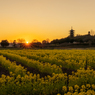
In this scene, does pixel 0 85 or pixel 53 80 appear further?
pixel 53 80

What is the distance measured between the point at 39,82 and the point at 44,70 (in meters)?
2.97

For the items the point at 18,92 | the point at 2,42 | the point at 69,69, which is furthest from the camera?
the point at 2,42

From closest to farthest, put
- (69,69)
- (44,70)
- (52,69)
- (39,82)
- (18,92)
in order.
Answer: (18,92) < (39,82) < (52,69) < (44,70) < (69,69)

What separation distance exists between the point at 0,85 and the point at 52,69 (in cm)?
355

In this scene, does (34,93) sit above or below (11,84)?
below

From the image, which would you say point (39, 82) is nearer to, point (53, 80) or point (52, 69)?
point (53, 80)

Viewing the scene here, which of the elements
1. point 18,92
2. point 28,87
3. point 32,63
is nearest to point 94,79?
point 28,87

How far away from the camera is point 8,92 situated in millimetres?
5484

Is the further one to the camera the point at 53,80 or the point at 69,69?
the point at 69,69

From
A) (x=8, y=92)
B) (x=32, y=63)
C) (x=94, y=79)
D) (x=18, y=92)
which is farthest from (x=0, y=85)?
(x=32, y=63)

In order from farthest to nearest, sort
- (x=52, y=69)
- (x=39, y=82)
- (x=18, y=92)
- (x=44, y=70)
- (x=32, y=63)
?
1. (x=32, y=63)
2. (x=44, y=70)
3. (x=52, y=69)
4. (x=39, y=82)
5. (x=18, y=92)

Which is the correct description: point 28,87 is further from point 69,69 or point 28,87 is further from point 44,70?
point 69,69

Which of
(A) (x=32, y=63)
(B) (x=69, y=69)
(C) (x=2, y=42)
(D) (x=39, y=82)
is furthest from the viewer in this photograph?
(C) (x=2, y=42)

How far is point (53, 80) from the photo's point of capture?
6.11 m
